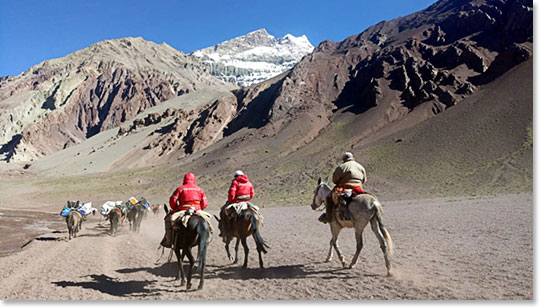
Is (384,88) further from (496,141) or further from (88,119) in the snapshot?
(88,119)

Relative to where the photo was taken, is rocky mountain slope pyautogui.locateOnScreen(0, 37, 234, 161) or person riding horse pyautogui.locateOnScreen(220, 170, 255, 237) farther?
rocky mountain slope pyautogui.locateOnScreen(0, 37, 234, 161)

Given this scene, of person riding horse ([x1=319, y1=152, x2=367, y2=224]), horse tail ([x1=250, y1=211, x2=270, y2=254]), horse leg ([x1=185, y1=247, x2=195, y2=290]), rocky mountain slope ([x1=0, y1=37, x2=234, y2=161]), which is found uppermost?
rocky mountain slope ([x1=0, y1=37, x2=234, y2=161])

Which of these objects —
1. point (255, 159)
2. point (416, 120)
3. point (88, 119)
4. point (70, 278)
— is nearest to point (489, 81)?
point (416, 120)

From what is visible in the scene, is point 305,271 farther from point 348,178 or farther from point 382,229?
point 348,178

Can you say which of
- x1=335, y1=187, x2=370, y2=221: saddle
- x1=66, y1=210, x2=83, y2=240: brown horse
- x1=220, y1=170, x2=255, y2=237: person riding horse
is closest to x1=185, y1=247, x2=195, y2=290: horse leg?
x1=220, y1=170, x2=255, y2=237: person riding horse

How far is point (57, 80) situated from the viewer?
166875mm

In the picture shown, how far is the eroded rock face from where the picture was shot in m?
65.6

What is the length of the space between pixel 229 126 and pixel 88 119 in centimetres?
9643

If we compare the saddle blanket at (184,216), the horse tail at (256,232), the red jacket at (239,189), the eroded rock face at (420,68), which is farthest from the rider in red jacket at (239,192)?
the eroded rock face at (420,68)

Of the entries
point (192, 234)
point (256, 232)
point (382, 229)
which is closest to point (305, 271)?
point (256, 232)

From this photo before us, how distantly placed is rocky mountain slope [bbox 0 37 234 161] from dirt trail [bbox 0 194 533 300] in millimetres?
130304

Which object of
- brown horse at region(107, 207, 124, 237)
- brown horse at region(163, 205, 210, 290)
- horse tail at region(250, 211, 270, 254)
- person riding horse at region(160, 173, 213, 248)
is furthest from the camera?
brown horse at region(107, 207, 124, 237)

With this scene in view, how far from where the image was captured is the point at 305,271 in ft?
29.6

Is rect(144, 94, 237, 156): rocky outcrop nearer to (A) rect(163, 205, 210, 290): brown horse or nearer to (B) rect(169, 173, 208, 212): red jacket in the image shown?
(B) rect(169, 173, 208, 212): red jacket
